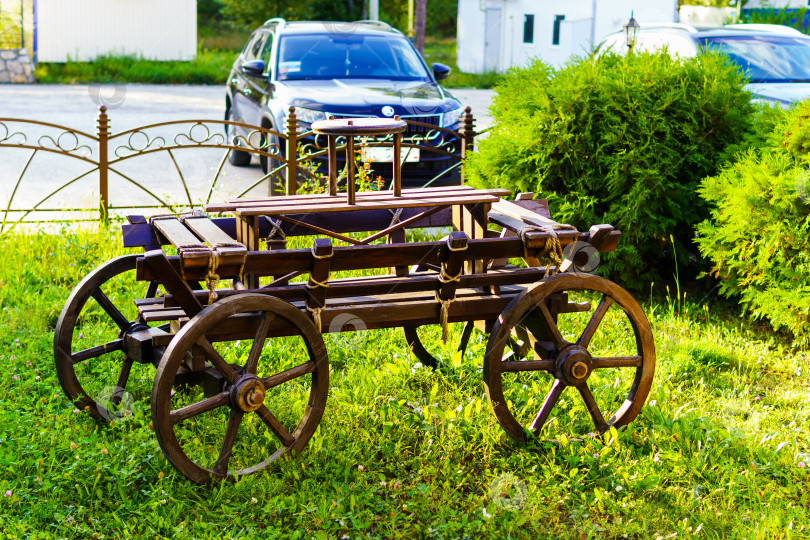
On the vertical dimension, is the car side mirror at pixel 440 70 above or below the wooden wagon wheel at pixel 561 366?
above

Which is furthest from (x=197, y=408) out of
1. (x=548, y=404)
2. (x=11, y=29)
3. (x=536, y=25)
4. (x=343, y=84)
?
(x=536, y=25)

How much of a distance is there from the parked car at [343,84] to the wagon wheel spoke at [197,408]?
467cm

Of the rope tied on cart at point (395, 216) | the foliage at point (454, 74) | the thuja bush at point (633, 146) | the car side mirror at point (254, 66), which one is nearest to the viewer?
the rope tied on cart at point (395, 216)

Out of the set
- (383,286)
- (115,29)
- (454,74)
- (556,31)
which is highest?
(556,31)

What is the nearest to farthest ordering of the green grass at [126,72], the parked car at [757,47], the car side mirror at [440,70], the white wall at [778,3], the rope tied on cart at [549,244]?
the rope tied on cart at [549,244], the parked car at [757,47], the car side mirror at [440,70], the green grass at [126,72], the white wall at [778,3]

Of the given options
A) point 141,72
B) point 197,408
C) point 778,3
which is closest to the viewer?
point 197,408

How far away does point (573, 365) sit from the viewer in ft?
11.8

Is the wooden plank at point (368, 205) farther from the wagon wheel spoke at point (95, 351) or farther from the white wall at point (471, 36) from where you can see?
the white wall at point (471, 36)

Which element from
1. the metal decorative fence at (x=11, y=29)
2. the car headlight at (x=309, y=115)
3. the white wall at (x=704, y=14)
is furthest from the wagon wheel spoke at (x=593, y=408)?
the metal decorative fence at (x=11, y=29)

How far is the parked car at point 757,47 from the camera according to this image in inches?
335

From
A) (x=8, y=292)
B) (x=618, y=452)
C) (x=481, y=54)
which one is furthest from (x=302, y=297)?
(x=481, y=54)

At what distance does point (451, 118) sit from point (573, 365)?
538 centimetres

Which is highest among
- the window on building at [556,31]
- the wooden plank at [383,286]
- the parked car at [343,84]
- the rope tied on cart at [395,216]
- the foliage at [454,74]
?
the window on building at [556,31]

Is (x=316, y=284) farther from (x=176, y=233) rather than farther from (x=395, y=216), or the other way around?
(x=395, y=216)
